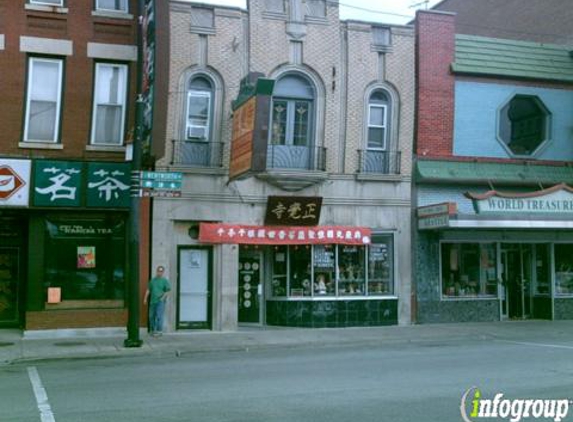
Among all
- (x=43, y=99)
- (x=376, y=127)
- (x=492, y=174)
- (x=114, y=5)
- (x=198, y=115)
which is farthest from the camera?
Answer: (x=492, y=174)

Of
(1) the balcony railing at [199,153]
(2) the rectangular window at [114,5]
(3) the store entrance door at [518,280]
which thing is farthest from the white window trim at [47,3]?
(3) the store entrance door at [518,280]

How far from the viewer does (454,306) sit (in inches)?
810

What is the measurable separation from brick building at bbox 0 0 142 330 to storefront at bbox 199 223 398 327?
3829 millimetres

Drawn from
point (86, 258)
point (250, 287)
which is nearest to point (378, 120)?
point (250, 287)

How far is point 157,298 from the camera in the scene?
56.2 ft

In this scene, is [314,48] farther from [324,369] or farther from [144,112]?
[324,369]

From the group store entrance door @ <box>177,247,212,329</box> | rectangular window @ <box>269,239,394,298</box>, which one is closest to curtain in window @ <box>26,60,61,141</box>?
store entrance door @ <box>177,247,212,329</box>

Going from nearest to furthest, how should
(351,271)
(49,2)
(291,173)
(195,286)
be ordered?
(49,2) < (195,286) < (291,173) < (351,271)

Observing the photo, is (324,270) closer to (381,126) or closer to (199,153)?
(381,126)

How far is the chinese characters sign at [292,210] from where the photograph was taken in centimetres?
1892

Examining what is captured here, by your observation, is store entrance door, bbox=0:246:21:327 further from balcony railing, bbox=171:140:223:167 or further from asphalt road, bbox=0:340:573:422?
asphalt road, bbox=0:340:573:422

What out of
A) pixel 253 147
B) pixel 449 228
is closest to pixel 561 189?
pixel 449 228

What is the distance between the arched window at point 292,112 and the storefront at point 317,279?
2558mm

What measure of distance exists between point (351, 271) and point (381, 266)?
95 centimetres
